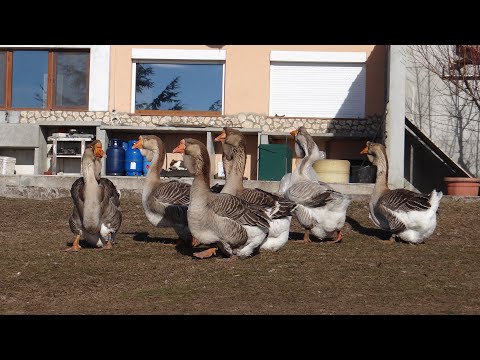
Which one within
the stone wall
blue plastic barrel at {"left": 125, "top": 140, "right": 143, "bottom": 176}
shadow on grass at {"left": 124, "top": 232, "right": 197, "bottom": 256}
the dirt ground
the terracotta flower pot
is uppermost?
the stone wall

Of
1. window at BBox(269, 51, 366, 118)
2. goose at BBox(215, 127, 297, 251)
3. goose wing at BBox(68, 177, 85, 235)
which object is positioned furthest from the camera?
window at BBox(269, 51, 366, 118)

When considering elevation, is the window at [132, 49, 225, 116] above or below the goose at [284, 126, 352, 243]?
above

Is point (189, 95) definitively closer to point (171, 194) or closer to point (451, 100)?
point (451, 100)

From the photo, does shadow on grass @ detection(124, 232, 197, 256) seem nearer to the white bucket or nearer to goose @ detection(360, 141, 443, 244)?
goose @ detection(360, 141, 443, 244)

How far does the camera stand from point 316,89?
2248cm

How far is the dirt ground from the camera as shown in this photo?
6.75 m

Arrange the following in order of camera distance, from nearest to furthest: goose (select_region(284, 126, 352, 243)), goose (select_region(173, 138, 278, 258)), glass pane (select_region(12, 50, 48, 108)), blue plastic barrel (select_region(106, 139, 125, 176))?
goose (select_region(173, 138, 278, 258)) < goose (select_region(284, 126, 352, 243)) < blue plastic barrel (select_region(106, 139, 125, 176)) < glass pane (select_region(12, 50, 48, 108))

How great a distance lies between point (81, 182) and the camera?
9930mm

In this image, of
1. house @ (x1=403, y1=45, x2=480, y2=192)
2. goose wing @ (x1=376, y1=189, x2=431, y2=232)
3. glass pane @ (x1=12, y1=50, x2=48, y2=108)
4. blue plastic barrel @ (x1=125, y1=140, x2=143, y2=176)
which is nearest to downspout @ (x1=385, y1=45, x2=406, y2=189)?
house @ (x1=403, y1=45, x2=480, y2=192)

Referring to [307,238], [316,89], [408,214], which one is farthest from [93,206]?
[316,89]

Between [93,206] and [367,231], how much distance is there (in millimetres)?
5447

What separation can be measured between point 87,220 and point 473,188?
1014 centimetres
